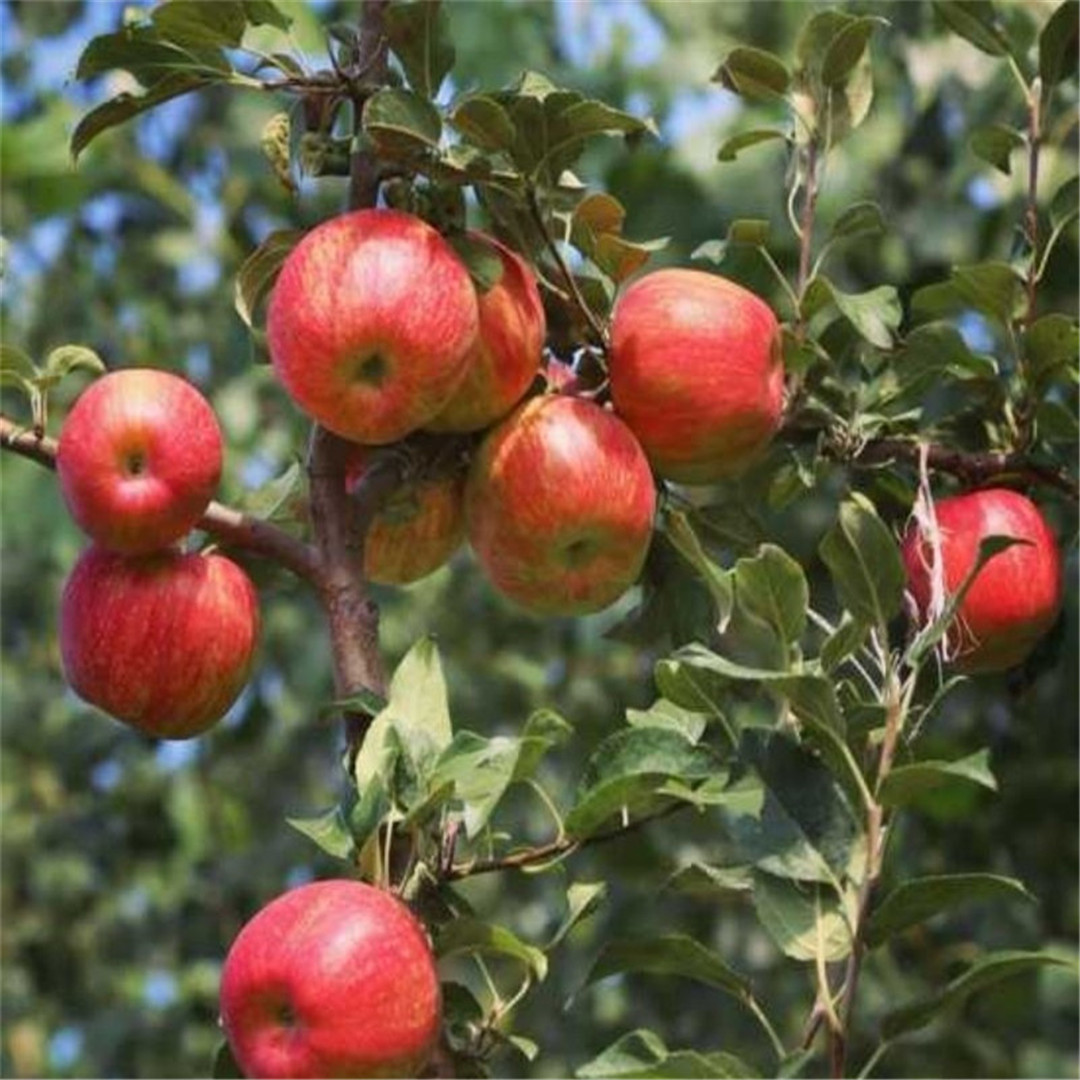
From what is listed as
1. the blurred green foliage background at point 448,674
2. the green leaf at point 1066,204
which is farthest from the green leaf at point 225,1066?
the blurred green foliage background at point 448,674

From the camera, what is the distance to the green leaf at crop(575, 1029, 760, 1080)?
3.43ft

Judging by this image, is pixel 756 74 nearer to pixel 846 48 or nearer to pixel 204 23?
pixel 846 48

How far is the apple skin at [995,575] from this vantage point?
1454 mm

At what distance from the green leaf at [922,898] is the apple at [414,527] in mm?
336

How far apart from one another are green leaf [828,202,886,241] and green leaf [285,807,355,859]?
1.65ft

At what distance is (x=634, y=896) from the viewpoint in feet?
9.37

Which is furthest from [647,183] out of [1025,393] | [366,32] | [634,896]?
[366,32]

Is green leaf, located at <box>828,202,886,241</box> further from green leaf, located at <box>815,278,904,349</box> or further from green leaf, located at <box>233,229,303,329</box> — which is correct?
green leaf, located at <box>233,229,303,329</box>

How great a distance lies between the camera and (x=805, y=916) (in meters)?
1.17

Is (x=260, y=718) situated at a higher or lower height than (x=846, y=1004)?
lower

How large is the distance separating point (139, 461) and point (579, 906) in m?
0.29

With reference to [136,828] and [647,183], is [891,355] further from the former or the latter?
[136,828]

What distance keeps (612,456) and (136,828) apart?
2.34m

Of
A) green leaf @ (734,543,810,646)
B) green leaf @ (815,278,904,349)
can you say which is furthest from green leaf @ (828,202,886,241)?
green leaf @ (734,543,810,646)
